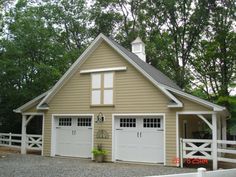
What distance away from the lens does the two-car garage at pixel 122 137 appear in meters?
14.9

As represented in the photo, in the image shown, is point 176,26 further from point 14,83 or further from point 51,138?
point 51,138

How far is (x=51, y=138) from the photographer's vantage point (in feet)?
57.0

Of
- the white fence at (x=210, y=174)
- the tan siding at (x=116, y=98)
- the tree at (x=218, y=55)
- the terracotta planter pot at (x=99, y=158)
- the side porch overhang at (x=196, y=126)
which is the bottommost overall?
the terracotta planter pot at (x=99, y=158)

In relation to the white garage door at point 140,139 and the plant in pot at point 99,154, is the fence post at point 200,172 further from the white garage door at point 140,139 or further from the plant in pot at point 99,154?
the plant in pot at point 99,154

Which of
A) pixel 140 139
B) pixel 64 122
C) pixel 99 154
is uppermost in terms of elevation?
pixel 64 122

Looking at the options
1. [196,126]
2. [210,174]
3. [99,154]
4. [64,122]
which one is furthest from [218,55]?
[210,174]

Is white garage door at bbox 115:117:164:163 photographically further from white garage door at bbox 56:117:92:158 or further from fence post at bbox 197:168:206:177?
fence post at bbox 197:168:206:177

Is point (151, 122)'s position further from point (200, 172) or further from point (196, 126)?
point (200, 172)

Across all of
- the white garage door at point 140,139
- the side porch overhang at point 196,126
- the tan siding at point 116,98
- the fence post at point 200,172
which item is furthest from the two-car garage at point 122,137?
the fence post at point 200,172

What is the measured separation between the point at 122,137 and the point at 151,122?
153 cm

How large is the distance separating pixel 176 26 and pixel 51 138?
57.5ft

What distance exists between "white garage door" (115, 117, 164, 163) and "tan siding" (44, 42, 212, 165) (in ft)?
1.33

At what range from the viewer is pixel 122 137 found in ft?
51.4

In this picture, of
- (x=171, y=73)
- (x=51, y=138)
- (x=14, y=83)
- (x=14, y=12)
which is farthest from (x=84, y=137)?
(x=171, y=73)
